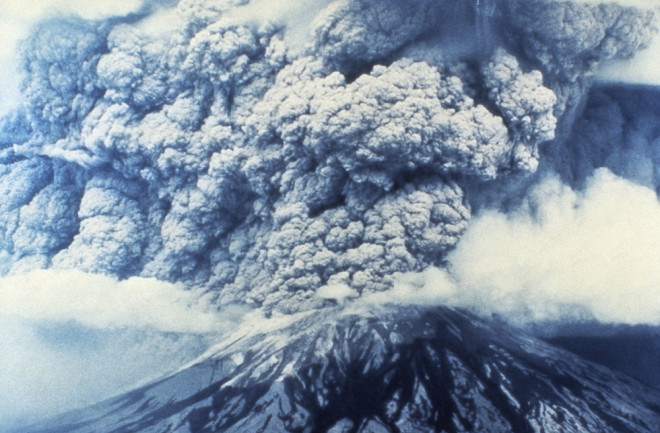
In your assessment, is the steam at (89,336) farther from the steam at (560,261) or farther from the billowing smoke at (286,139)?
the steam at (560,261)

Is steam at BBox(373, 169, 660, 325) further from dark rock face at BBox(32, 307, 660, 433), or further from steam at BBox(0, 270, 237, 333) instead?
steam at BBox(0, 270, 237, 333)

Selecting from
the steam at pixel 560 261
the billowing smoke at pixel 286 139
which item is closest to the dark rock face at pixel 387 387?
the steam at pixel 560 261

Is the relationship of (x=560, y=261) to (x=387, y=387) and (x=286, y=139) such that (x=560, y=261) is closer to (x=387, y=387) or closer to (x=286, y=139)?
(x=387, y=387)

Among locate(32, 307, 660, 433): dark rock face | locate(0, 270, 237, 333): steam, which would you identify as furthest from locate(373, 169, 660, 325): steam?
locate(0, 270, 237, 333): steam

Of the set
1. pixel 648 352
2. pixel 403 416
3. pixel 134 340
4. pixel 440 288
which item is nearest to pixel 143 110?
pixel 134 340

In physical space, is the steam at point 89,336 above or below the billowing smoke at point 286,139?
below

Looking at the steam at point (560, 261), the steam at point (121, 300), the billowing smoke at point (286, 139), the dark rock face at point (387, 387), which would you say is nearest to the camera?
the dark rock face at point (387, 387)
